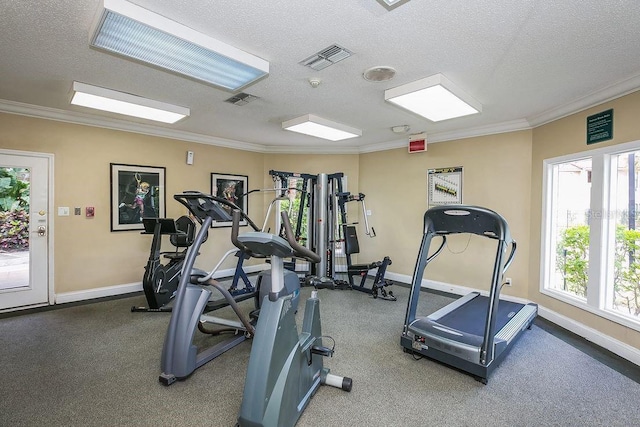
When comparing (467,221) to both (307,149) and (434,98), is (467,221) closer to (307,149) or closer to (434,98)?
(434,98)

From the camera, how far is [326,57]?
2.36m

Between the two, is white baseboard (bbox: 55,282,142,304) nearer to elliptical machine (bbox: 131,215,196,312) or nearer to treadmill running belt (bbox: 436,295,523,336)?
elliptical machine (bbox: 131,215,196,312)

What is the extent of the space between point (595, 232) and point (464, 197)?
1676mm

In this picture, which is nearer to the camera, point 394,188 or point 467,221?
point 467,221

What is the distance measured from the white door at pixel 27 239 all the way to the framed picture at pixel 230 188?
2.17 meters

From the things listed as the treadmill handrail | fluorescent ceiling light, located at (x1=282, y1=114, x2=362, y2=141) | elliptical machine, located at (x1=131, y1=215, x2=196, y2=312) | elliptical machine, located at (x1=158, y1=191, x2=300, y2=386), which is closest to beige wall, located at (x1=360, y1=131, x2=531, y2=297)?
fluorescent ceiling light, located at (x1=282, y1=114, x2=362, y2=141)

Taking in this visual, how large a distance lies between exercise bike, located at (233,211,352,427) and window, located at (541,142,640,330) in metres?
3.02

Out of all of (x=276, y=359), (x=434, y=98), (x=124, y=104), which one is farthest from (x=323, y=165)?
(x=276, y=359)

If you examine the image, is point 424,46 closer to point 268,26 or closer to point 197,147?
point 268,26

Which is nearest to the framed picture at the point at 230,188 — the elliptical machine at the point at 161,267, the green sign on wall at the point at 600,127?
the elliptical machine at the point at 161,267

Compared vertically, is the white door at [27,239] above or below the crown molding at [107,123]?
below

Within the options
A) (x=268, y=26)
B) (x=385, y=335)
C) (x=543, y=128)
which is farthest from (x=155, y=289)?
(x=543, y=128)

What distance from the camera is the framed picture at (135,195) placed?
4312mm

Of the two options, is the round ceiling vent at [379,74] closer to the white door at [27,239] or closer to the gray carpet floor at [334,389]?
the gray carpet floor at [334,389]
